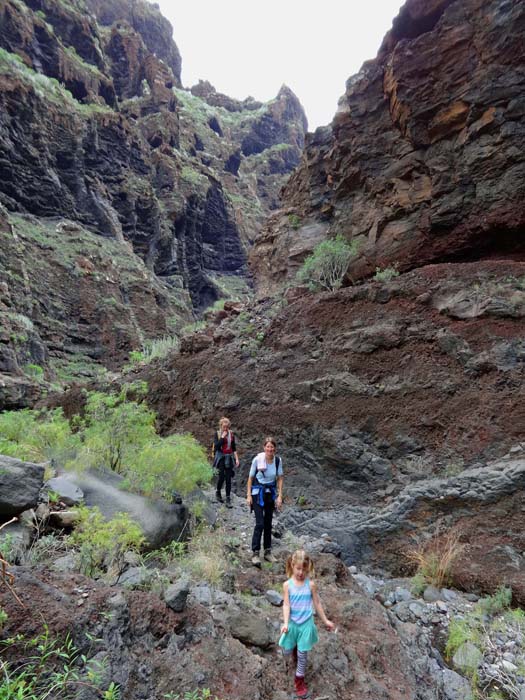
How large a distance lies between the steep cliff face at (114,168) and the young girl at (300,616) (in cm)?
1490

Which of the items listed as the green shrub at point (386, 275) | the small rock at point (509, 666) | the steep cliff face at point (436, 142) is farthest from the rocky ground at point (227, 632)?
the steep cliff face at point (436, 142)

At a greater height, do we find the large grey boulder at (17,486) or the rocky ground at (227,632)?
the large grey boulder at (17,486)

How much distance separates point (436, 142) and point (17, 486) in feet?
39.9

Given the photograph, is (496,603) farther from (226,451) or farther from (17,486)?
(17,486)

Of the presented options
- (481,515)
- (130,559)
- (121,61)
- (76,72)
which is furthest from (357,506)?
(121,61)

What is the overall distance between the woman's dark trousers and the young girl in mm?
2039

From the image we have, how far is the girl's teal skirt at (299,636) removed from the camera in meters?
3.14

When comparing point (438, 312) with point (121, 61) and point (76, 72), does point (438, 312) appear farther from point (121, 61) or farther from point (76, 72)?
point (121, 61)

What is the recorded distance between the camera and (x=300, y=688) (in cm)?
305

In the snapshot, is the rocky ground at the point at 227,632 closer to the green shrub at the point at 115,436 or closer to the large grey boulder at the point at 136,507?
the large grey boulder at the point at 136,507

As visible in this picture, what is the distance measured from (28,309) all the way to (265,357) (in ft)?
48.8

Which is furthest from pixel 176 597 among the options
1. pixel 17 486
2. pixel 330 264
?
pixel 330 264

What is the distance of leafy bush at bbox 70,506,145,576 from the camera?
11.9ft

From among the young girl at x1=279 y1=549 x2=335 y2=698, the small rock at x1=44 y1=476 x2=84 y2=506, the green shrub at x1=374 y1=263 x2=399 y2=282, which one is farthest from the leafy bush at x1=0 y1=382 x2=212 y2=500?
the green shrub at x1=374 y1=263 x2=399 y2=282
